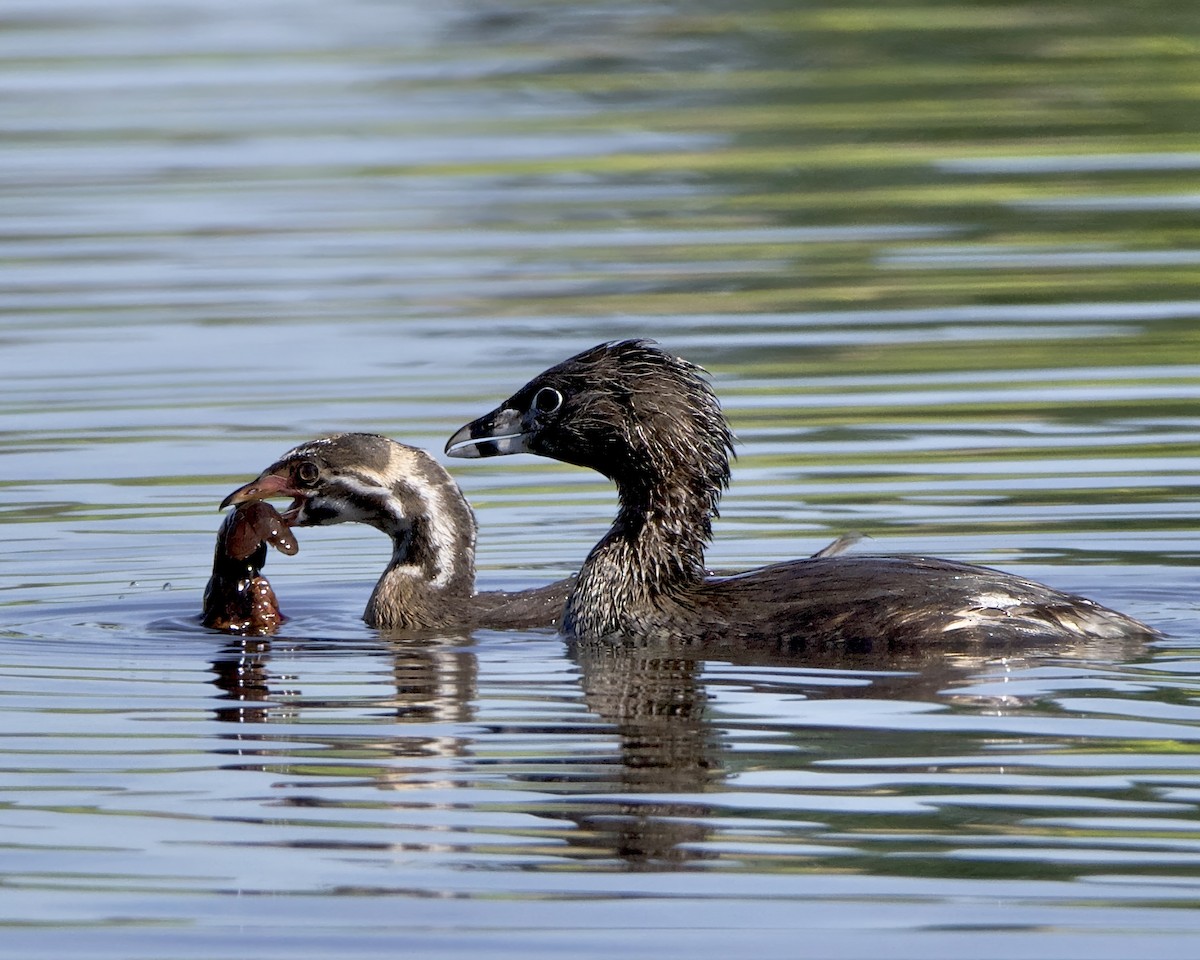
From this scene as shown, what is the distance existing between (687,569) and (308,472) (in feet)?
6.07

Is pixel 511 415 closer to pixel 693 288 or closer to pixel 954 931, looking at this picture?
pixel 954 931

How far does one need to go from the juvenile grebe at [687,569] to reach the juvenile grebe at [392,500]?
0.44 meters

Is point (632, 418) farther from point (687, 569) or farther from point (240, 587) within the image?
point (240, 587)

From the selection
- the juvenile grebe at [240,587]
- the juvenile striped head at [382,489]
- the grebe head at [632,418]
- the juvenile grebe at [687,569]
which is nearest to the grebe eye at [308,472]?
A: the juvenile striped head at [382,489]

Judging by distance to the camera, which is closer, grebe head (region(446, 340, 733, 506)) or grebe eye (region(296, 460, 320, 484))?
grebe head (region(446, 340, 733, 506))

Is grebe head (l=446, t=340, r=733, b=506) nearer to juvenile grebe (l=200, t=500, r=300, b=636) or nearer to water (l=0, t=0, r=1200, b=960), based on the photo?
water (l=0, t=0, r=1200, b=960)

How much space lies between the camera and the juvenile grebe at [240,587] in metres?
10.8

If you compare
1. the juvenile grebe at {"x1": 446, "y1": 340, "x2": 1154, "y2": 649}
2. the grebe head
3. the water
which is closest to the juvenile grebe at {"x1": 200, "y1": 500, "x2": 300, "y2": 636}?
the water

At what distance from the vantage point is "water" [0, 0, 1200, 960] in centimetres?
712

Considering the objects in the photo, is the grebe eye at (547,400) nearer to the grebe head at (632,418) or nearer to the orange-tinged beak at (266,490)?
the grebe head at (632,418)

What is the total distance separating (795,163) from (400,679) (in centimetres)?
1143

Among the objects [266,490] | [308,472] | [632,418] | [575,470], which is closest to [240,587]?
[266,490]

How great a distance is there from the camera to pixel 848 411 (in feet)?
46.0

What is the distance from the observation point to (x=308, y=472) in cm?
1170
